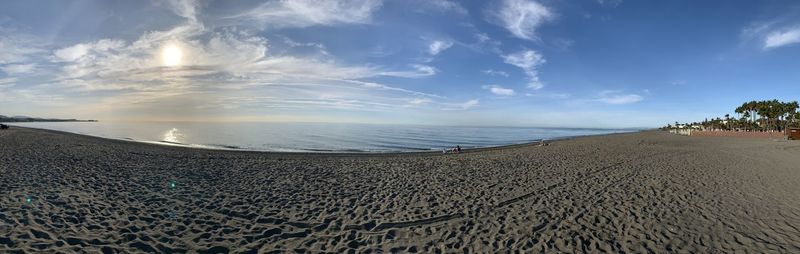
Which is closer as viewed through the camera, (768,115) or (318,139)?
(318,139)

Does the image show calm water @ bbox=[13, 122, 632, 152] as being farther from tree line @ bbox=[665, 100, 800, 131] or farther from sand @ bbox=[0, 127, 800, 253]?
tree line @ bbox=[665, 100, 800, 131]

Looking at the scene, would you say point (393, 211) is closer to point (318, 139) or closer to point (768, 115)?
point (318, 139)

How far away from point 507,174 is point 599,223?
7.71 meters

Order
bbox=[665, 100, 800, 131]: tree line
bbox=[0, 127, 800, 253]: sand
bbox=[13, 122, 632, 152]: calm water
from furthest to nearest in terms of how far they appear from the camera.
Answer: bbox=[665, 100, 800, 131]: tree line, bbox=[13, 122, 632, 152]: calm water, bbox=[0, 127, 800, 253]: sand

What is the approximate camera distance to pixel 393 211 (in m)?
9.68

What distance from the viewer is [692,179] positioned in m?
14.8

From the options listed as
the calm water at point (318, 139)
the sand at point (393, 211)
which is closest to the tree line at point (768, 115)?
the calm water at point (318, 139)

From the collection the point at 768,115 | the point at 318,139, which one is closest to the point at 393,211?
the point at 318,139

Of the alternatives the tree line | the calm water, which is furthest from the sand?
the tree line

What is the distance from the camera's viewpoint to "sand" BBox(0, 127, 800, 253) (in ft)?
23.7

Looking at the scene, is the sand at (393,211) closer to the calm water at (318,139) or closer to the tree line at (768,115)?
the calm water at (318,139)

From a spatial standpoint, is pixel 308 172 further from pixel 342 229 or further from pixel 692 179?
pixel 692 179

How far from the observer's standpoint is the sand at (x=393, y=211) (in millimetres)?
7219

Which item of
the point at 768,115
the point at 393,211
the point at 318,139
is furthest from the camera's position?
the point at 768,115
